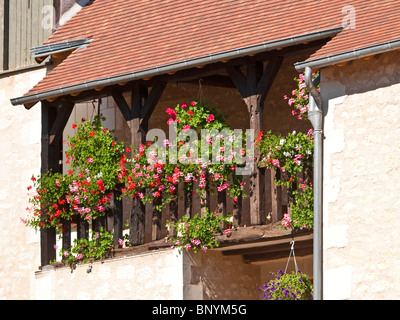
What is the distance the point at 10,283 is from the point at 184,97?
2.86m

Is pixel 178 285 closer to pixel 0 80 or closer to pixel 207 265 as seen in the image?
pixel 207 265

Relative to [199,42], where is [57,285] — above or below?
below

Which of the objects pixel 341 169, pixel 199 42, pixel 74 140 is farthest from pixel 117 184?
pixel 341 169

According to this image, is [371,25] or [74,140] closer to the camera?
[371,25]

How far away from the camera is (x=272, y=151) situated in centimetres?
1313

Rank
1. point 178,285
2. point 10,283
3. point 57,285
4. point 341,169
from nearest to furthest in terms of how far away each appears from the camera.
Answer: point 341,169 → point 178,285 → point 57,285 → point 10,283

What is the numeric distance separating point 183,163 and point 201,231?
708mm

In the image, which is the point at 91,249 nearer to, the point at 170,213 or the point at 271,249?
the point at 170,213

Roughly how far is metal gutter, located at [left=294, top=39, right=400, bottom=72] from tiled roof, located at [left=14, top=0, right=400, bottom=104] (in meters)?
0.08

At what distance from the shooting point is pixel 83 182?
564 inches

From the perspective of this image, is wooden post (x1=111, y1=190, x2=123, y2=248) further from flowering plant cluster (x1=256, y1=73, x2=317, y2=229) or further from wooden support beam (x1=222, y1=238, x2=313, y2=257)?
flowering plant cluster (x1=256, y1=73, x2=317, y2=229)

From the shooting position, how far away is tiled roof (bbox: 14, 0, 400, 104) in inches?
512

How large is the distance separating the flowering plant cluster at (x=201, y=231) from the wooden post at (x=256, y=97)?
1.26ft

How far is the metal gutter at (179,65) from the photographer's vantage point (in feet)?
42.9
